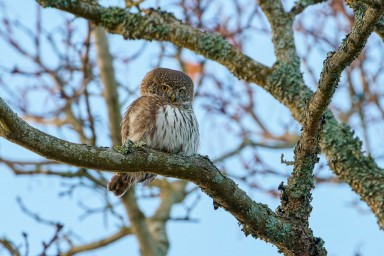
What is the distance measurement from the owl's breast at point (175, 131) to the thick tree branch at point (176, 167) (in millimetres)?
1334

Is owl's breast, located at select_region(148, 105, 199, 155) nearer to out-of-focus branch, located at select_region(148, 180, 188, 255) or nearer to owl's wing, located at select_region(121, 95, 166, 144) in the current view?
owl's wing, located at select_region(121, 95, 166, 144)

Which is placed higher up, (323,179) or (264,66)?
(323,179)

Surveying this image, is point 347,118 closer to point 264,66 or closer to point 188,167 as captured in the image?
point 264,66

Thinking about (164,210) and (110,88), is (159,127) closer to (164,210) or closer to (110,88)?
(110,88)

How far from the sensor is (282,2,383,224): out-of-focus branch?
328 cm

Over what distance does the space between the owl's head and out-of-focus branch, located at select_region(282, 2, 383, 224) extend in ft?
7.40

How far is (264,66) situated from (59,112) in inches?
161

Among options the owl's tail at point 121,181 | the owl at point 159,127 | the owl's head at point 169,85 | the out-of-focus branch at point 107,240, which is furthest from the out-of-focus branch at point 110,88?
the owl's tail at point 121,181

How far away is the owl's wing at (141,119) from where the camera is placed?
523 cm

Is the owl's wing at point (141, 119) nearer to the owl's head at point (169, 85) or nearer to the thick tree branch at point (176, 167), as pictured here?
the owl's head at point (169, 85)

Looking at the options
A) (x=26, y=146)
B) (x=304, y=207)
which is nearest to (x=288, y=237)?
(x=304, y=207)

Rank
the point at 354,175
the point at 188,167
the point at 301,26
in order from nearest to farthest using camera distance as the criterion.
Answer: the point at 188,167
the point at 354,175
the point at 301,26

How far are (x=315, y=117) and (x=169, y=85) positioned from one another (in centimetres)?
269

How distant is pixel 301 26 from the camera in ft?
27.4
